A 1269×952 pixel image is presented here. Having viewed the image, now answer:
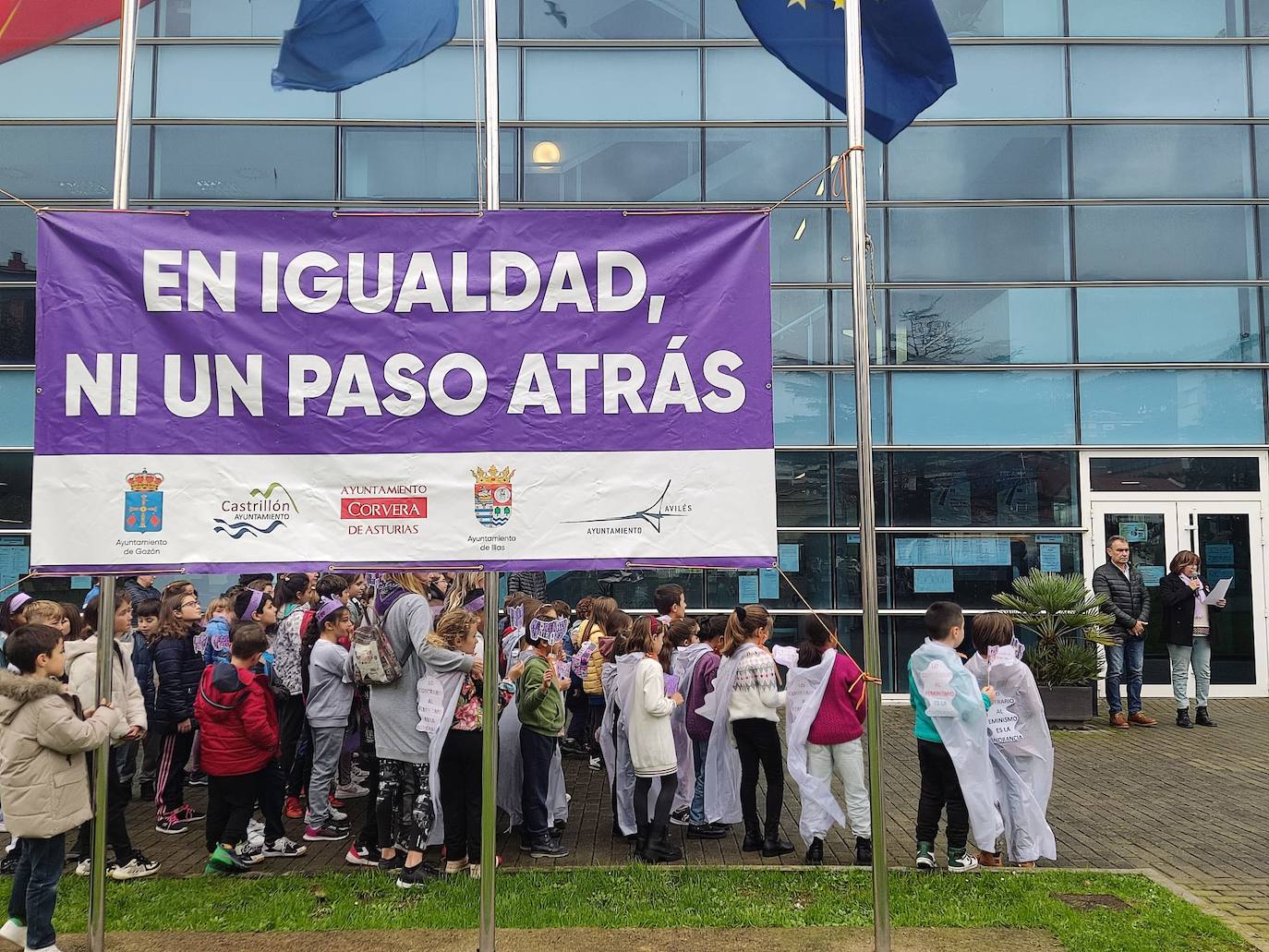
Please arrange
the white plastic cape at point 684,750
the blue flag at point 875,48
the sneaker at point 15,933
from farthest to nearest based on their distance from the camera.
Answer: the white plastic cape at point 684,750 → the blue flag at point 875,48 → the sneaker at point 15,933

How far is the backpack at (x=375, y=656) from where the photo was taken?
6.93m

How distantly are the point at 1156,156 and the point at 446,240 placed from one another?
542 inches

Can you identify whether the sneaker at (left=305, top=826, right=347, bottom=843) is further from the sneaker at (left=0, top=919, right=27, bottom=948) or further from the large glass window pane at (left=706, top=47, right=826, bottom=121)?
the large glass window pane at (left=706, top=47, right=826, bottom=121)

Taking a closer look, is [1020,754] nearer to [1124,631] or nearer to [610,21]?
[1124,631]

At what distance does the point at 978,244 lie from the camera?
1509 cm

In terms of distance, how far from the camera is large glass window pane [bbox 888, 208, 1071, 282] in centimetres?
1502

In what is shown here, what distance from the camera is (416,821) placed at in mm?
6887

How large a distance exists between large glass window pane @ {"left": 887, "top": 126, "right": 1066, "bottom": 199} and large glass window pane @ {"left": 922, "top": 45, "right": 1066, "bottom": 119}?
23 cm

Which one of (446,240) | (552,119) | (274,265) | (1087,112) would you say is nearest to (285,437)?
(274,265)

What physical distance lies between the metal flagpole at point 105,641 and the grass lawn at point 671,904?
95cm

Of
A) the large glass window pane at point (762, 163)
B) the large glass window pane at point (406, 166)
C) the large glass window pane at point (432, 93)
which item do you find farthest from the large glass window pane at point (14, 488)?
the large glass window pane at point (762, 163)

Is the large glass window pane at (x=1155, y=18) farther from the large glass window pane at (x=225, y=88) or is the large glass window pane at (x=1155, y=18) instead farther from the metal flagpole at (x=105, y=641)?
the metal flagpole at (x=105, y=641)

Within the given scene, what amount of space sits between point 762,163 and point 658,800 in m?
10.8

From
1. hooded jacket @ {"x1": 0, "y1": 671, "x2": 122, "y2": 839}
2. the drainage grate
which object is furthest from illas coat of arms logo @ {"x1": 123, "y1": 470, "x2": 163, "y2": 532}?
the drainage grate
